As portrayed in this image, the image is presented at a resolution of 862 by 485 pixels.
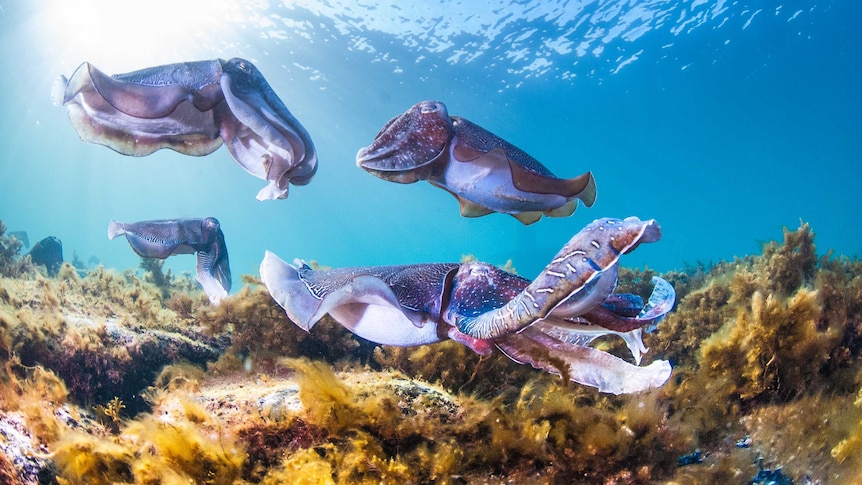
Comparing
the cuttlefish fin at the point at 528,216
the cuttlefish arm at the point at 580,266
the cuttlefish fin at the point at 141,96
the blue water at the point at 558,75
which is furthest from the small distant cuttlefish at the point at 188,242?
the blue water at the point at 558,75

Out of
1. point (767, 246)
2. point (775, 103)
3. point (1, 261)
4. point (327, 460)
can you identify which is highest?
point (775, 103)

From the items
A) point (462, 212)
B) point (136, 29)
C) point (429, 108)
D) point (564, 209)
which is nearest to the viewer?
point (429, 108)

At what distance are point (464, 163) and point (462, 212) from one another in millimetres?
619

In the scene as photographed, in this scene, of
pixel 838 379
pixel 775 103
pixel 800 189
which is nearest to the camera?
pixel 838 379

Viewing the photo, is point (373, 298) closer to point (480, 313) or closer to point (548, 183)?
point (480, 313)

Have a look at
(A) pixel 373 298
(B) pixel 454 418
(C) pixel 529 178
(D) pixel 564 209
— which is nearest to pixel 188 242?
(A) pixel 373 298

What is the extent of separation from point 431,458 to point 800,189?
102611 millimetres

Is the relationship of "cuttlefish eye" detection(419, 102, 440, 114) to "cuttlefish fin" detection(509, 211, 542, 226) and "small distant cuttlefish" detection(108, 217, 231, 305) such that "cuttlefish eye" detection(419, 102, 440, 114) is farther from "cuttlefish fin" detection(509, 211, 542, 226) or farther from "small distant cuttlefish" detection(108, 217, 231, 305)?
"small distant cuttlefish" detection(108, 217, 231, 305)

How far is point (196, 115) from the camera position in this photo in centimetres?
293

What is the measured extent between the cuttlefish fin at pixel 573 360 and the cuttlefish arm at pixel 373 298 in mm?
401

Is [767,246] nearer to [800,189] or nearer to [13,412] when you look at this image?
[13,412]

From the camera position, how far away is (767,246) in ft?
19.6

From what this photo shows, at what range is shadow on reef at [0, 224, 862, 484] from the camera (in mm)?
2258

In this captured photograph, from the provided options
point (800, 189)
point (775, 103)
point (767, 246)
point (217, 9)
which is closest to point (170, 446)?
point (767, 246)
